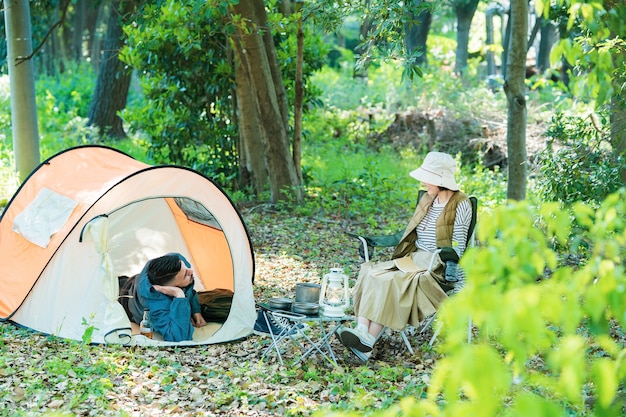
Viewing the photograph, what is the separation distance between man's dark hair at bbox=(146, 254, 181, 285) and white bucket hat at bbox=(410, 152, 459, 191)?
70.7 inches

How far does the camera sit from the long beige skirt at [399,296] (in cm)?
491

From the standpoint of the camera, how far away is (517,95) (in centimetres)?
662

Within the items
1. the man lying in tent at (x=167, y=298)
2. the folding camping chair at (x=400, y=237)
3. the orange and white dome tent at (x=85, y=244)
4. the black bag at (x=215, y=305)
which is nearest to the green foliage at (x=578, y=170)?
the folding camping chair at (x=400, y=237)

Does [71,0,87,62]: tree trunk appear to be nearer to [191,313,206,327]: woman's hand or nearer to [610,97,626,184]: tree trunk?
[191,313,206,327]: woman's hand

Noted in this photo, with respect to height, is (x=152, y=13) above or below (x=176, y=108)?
above

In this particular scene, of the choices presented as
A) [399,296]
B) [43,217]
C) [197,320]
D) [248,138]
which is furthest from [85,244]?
[248,138]

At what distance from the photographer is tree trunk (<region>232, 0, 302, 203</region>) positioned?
8375 mm

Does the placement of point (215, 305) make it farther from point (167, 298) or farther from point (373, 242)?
point (373, 242)

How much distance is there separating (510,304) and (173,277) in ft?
14.1

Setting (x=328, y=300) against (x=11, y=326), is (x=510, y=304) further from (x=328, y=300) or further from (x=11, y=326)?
(x=11, y=326)

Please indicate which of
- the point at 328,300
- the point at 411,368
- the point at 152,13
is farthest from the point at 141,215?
the point at 411,368

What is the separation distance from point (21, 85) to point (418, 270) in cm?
520

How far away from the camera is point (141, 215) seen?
6.72 meters

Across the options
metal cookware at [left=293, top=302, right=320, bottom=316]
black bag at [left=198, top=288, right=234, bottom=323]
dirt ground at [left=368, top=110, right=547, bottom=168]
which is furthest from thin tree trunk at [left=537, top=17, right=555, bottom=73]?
metal cookware at [left=293, top=302, right=320, bottom=316]
